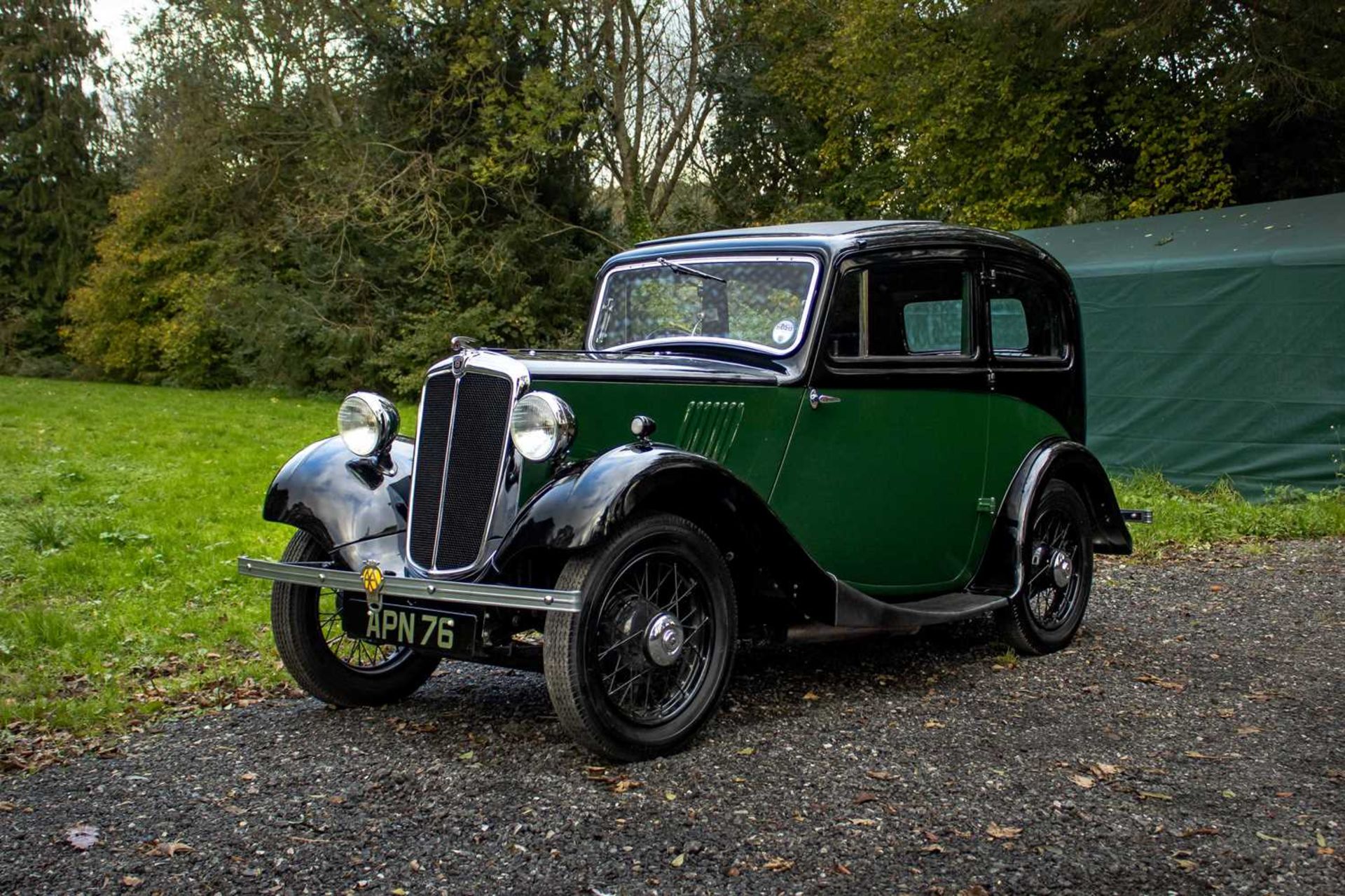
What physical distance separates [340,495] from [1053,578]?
344 cm

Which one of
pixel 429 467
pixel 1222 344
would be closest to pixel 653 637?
pixel 429 467

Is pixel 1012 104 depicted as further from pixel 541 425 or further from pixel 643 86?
pixel 541 425

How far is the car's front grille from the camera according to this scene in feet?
14.4

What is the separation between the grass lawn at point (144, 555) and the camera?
17.4 ft

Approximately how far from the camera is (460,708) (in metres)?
4.93

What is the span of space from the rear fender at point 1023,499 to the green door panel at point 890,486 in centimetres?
10

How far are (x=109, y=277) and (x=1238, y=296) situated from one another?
2742cm

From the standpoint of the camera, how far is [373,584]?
4.26 meters

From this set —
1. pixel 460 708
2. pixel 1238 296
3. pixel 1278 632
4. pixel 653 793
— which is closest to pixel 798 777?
pixel 653 793

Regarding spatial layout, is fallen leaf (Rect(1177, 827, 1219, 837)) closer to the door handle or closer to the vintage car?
the vintage car

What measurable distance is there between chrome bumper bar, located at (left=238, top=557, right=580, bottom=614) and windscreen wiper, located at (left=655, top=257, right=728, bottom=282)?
1847 mm

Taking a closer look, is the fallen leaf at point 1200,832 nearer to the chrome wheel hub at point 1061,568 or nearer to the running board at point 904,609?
the running board at point 904,609

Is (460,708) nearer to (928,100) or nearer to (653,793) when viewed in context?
(653,793)

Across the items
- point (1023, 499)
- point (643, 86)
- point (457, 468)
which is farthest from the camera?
point (643, 86)
